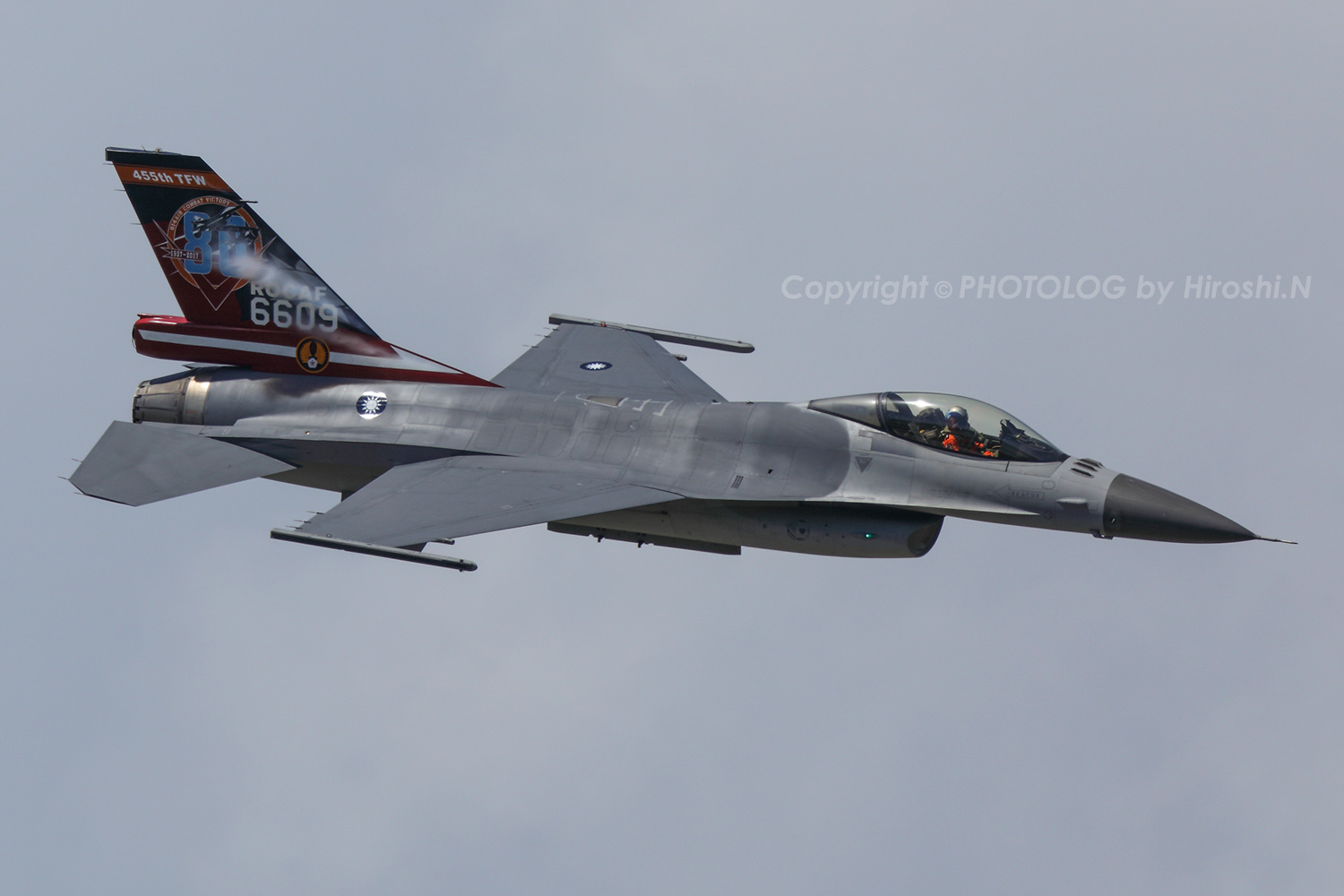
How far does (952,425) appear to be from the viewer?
942 inches

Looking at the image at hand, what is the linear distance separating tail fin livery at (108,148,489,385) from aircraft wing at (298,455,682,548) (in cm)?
260

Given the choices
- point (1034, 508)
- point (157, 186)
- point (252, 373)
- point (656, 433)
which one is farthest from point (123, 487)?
point (1034, 508)

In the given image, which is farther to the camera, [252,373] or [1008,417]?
[252,373]

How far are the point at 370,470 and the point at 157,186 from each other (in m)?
5.32

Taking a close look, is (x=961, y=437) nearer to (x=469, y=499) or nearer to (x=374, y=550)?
(x=469, y=499)

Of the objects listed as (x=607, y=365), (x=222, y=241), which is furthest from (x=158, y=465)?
(x=607, y=365)

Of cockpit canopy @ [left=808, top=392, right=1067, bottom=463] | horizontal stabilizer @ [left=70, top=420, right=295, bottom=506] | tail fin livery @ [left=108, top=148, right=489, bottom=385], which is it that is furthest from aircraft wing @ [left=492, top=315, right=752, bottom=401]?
horizontal stabilizer @ [left=70, top=420, right=295, bottom=506]

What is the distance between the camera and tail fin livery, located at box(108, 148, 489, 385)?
26922 mm

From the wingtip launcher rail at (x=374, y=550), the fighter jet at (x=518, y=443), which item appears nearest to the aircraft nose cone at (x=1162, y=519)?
the fighter jet at (x=518, y=443)

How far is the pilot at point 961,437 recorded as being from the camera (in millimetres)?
23797

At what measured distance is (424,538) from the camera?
2305cm

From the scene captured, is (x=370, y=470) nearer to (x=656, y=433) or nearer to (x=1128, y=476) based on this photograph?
(x=656, y=433)

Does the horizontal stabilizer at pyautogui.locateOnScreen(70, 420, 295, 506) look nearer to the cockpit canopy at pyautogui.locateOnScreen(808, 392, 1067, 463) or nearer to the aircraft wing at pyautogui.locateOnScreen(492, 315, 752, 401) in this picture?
the aircraft wing at pyautogui.locateOnScreen(492, 315, 752, 401)

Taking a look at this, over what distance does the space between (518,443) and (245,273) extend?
16.4 ft
